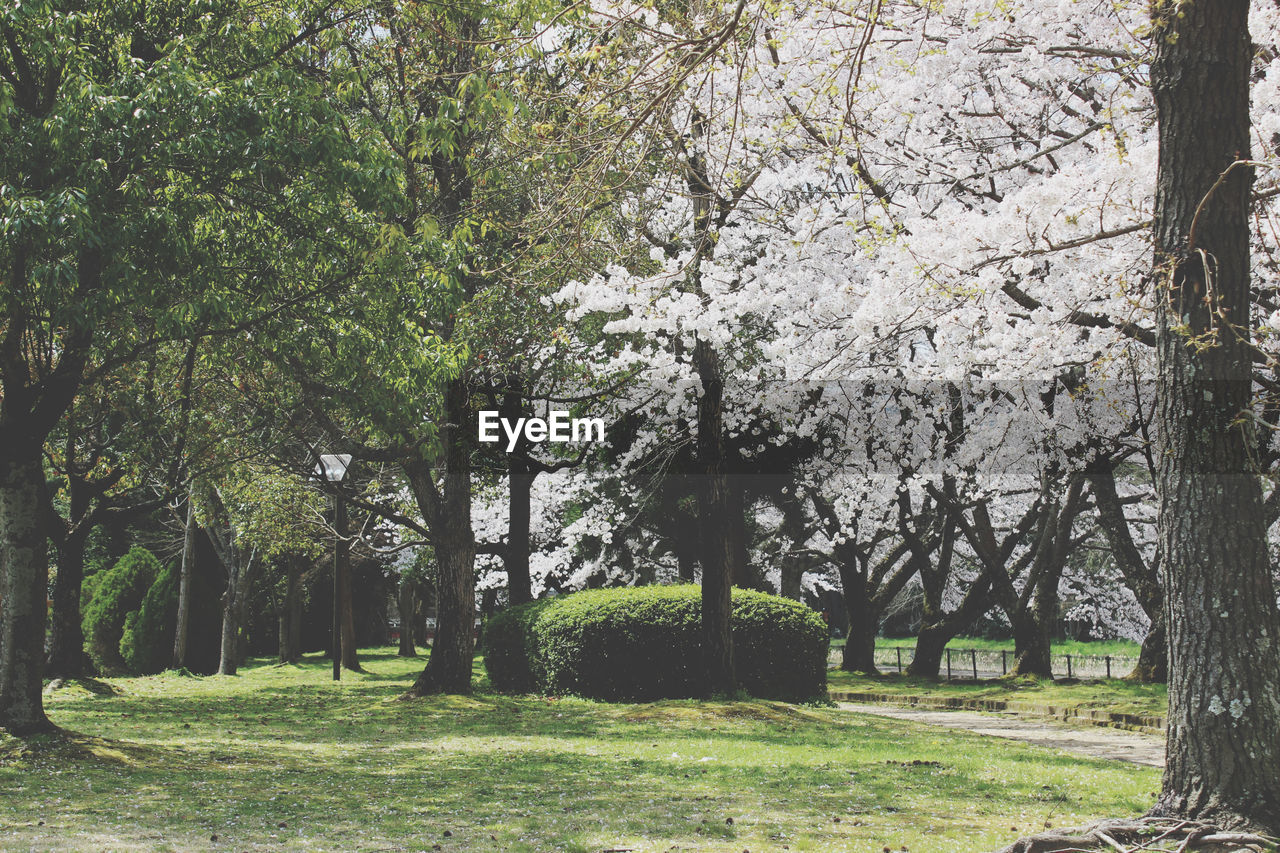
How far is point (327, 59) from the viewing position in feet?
48.3

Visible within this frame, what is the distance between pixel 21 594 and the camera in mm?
9406

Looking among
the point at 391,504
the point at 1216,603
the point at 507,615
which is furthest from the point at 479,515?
the point at 1216,603

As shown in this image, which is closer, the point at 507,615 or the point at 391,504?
the point at 507,615

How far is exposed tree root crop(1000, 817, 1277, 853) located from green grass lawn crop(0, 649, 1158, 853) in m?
0.55

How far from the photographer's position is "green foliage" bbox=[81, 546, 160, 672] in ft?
80.5

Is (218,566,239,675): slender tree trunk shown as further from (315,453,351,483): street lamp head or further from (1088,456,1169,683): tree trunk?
(1088,456,1169,683): tree trunk

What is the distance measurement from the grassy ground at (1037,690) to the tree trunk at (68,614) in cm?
1467

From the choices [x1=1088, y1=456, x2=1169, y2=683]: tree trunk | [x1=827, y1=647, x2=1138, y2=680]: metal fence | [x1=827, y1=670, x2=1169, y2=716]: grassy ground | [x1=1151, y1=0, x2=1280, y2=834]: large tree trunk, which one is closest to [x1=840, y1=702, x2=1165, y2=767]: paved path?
[x1=827, y1=670, x2=1169, y2=716]: grassy ground

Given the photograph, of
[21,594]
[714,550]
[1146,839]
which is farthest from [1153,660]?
[21,594]

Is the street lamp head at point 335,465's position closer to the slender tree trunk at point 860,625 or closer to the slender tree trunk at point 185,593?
the slender tree trunk at point 185,593

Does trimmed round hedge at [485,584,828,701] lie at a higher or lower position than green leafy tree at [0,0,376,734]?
lower

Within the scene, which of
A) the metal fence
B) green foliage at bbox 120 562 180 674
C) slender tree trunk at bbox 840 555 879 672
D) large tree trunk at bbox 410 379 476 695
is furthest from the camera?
the metal fence

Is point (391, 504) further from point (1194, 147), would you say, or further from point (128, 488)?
point (1194, 147)

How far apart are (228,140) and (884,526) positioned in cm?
1837
